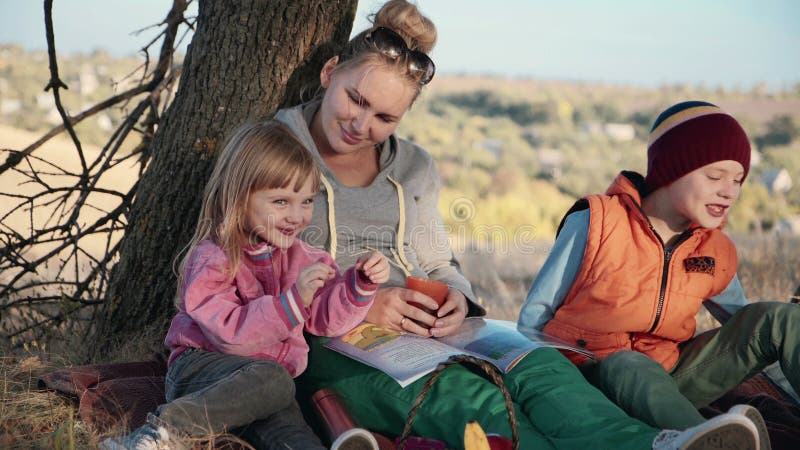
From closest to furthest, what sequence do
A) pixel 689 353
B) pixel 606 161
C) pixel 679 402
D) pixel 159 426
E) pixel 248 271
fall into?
pixel 159 426 → pixel 679 402 → pixel 248 271 → pixel 689 353 → pixel 606 161

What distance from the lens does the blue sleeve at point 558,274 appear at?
3.43m

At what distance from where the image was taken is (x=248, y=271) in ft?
10.0

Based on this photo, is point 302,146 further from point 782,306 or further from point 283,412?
point 782,306

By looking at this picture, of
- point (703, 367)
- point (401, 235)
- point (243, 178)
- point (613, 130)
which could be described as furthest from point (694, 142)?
point (613, 130)

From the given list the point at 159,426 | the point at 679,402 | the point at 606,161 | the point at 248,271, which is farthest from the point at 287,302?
the point at 606,161

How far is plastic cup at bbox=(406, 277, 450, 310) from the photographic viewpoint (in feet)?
10.8

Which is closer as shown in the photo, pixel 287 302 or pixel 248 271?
pixel 287 302

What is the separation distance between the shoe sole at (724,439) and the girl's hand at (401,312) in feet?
3.90

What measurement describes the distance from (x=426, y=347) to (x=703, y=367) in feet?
3.70

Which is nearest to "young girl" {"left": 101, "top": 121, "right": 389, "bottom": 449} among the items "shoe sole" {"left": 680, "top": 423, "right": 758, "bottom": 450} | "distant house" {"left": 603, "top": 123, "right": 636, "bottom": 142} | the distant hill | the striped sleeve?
the striped sleeve

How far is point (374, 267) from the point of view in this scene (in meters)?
2.88

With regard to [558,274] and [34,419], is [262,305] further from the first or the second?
[558,274]

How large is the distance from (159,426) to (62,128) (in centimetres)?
259

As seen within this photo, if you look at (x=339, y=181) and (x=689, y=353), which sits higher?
(x=339, y=181)
